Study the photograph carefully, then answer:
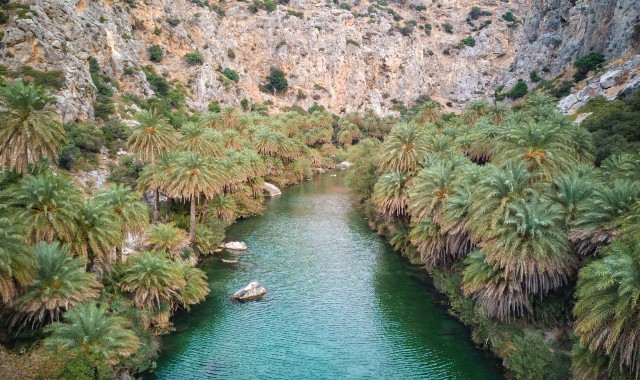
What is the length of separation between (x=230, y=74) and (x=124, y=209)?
94.9 metres

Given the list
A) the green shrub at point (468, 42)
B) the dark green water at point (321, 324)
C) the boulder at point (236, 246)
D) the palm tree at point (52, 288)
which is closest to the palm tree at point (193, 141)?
the boulder at point (236, 246)

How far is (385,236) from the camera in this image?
5644 cm

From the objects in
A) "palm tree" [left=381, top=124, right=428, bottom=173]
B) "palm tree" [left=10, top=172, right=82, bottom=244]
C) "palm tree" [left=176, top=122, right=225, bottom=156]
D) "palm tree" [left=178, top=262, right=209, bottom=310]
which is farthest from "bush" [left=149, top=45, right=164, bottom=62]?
"palm tree" [left=10, top=172, right=82, bottom=244]

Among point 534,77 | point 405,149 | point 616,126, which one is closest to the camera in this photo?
point 405,149

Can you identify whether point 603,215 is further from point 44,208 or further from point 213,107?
point 213,107

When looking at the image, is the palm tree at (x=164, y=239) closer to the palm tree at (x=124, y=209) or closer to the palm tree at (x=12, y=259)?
the palm tree at (x=124, y=209)

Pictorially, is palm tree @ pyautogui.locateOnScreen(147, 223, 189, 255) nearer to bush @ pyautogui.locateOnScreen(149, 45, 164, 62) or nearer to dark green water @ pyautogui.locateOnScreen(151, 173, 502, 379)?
dark green water @ pyautogui.locateOnScreen(151, 173, 502, 379)

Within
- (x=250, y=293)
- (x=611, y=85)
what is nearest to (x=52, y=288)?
(x=250, y=293)

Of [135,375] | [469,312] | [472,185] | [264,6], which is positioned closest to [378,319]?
[469,312]

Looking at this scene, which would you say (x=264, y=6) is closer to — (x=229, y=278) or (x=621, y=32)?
(x=621, y=32)

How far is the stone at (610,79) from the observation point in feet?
223

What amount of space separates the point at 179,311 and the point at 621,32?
80914 millimetres

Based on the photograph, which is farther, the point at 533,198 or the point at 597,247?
the point at 533,198

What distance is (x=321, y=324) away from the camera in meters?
34.4
